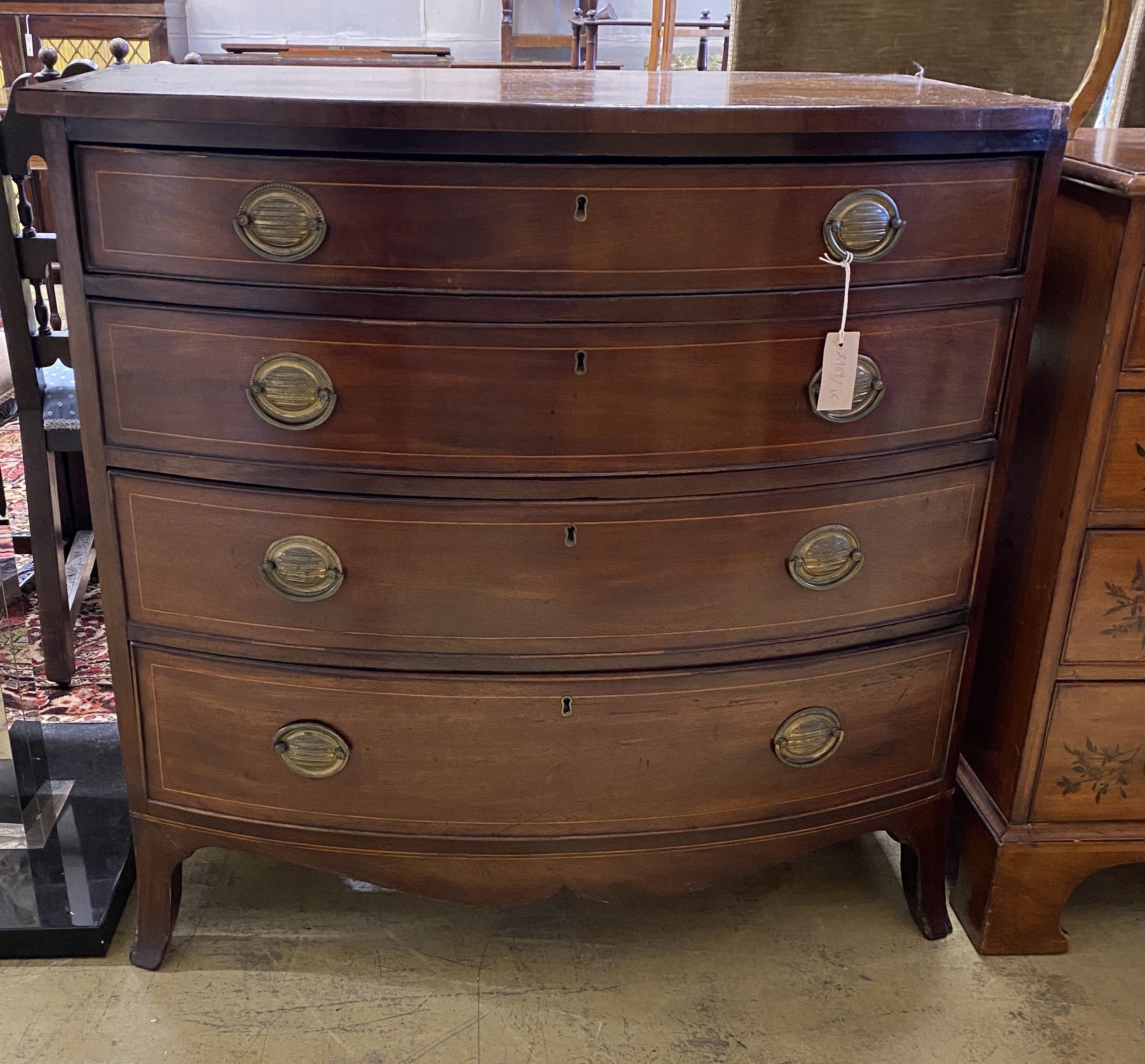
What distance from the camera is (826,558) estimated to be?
4.21 feet

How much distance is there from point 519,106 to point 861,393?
47 cm

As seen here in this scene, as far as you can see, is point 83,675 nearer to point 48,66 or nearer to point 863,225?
point 48,66

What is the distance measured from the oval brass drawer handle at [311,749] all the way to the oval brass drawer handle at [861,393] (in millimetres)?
663

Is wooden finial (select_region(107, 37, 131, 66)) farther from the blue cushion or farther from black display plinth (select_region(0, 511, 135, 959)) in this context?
black display plinth (select_region(0, 511, 135, 959))

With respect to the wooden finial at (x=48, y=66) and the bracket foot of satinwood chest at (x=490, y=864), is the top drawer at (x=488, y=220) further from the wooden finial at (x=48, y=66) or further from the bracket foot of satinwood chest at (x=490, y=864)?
the bracket foot of satinwood chest at (x=490, y=864)

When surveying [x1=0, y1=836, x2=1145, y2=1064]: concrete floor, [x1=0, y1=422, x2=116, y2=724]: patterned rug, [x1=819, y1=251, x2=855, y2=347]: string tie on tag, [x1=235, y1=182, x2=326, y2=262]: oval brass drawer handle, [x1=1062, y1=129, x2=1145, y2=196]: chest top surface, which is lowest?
[x1=0, y1=422, x2=116, y2=724]: patterned rug

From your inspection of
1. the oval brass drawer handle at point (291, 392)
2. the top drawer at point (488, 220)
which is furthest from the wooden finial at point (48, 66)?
the oval brass drawer handle at point (291, 392)

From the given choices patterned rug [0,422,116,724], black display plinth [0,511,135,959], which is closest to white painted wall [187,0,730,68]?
patterned rug [0,422,116,724]

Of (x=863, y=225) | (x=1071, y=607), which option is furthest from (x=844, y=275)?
(x=1071, y=607)

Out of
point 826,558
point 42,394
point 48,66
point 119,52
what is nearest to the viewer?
point 826,558

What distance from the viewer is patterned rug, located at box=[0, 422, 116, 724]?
6.69ft

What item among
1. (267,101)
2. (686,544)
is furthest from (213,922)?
(267,101)

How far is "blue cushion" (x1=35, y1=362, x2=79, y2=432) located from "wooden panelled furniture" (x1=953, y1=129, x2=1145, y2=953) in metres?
1.56

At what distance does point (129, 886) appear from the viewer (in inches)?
62.9
